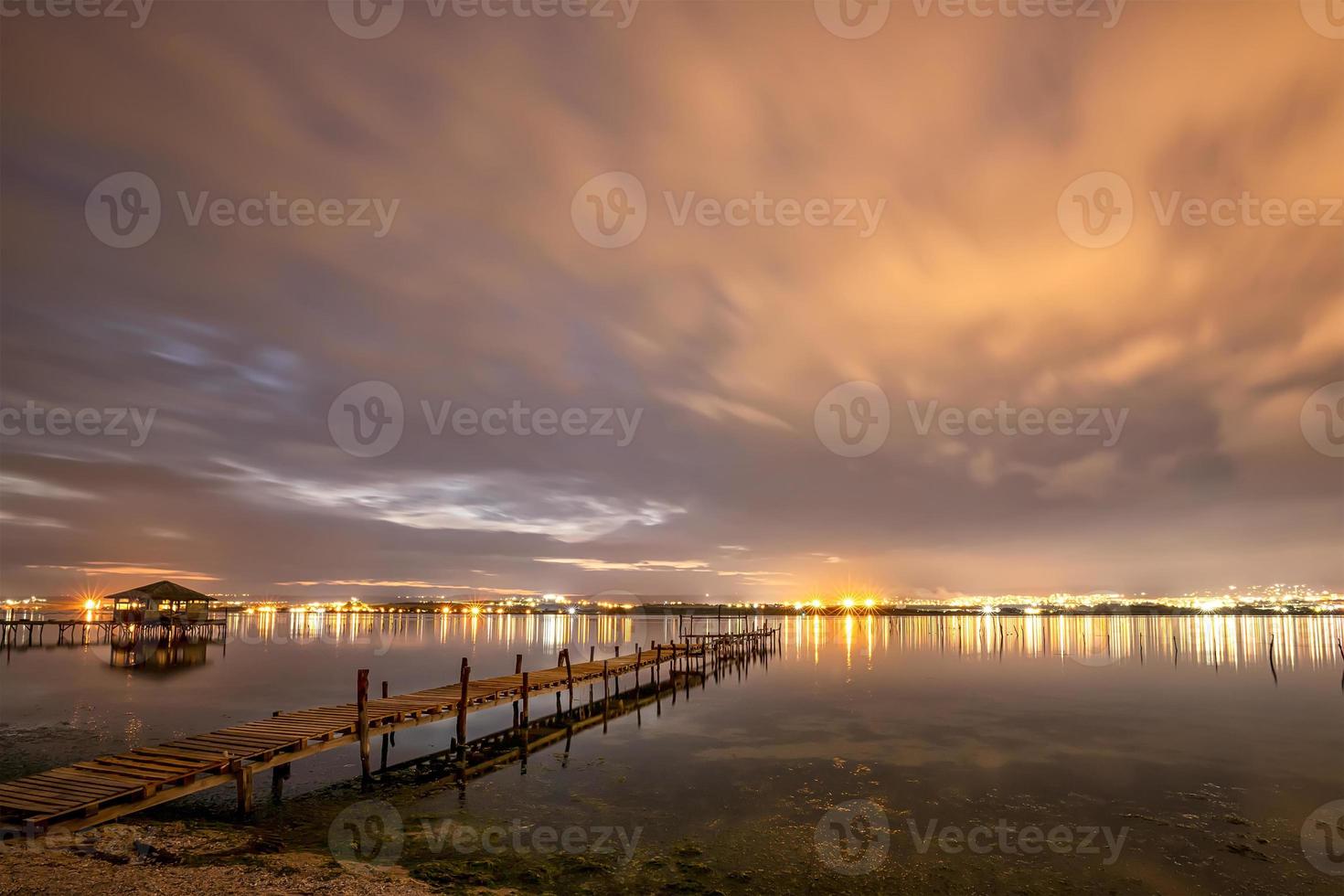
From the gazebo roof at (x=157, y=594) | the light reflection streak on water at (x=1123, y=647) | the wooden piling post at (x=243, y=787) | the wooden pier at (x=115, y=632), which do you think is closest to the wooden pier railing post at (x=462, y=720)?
the wooden piling post at (x=243, y=787)

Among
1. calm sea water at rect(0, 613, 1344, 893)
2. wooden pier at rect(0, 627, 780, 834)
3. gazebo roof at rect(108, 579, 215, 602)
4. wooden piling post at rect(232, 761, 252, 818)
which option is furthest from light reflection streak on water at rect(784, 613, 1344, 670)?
gazebo roof at rect(108, 579, 215, 602)

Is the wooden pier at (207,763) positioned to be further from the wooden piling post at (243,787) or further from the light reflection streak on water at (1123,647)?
the light reflection streak on water at (1123,647)

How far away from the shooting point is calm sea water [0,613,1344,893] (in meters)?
16.7

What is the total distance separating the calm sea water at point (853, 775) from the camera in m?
16.7

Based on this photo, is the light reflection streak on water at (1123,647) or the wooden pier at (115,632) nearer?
the light reflection streak on water at (1123,647)

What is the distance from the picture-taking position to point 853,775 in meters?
24.8

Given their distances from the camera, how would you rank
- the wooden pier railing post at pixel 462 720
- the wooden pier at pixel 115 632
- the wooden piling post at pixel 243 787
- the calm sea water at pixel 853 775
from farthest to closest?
1. the wooden pier at pixel 115 632
2. the wooden pier railing post at pixel 462 720
3. the wooden piling post at pixel 243 787
4. the calm sea water at pixel 853 775

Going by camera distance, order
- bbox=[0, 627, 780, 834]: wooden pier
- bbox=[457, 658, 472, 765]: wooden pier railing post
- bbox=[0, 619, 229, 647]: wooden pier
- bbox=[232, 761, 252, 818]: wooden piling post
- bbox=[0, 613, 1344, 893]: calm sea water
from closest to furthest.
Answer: bbox=[0, 627, 780, 834]: wooden pier < bbox=[0, 613, 1344, 893]: calm sea water < bbox=[232, 761, 252, 818]: wooden piling post < bbox=[457, 658, 472, 765]: wooden pier railing post < bbox=[0, 619, 229, 647]: wooden pier

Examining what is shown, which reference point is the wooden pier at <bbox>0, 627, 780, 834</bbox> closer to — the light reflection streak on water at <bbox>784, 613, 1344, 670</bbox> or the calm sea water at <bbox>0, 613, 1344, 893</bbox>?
the calm sea water at <bbox>0, 613, 1344, 893</bbox>

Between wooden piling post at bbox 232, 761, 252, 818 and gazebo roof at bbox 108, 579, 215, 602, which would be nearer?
wooden piling post at bbox 232, 761, 252, 818

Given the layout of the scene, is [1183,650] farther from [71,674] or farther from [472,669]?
[71,674]

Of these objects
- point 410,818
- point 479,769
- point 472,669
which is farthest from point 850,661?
point 410,818

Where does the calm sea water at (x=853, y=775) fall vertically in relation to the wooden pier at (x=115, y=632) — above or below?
above

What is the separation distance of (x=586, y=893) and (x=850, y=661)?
57062 mm
